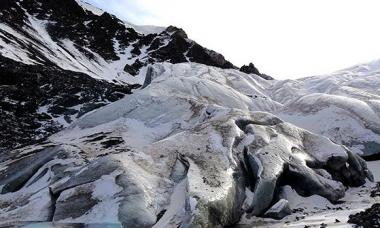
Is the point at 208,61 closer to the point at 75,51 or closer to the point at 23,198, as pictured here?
the point at 75,51

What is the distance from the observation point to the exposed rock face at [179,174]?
19.7 m

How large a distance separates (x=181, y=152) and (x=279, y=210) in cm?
614

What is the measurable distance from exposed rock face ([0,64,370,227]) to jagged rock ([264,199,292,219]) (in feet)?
0.33

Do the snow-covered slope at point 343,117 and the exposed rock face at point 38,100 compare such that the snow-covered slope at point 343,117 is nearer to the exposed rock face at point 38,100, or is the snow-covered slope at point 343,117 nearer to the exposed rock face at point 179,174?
the exposed rock face at point 179,174

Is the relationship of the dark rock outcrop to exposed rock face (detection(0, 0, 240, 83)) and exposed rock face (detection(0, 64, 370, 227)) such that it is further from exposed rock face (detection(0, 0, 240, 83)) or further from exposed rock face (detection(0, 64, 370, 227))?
exposed rock face (detection(0, 64, 370, 227))

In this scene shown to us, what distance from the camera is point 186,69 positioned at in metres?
72.7

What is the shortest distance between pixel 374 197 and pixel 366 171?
5.01 m

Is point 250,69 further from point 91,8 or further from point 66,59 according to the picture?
point 91,8

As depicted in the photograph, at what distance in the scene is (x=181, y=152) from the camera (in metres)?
24.8

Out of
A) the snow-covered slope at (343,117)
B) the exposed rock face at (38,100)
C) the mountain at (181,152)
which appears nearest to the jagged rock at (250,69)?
the mountain at (181,152)

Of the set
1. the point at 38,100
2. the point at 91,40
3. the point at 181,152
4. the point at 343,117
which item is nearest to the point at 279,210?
the point at 181,152

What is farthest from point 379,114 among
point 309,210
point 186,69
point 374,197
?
point 186,69

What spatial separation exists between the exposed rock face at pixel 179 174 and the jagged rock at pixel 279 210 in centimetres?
10

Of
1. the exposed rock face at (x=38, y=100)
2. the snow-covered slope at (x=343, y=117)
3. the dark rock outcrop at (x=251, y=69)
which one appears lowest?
the exposed rock face at (x=38, y=100)
